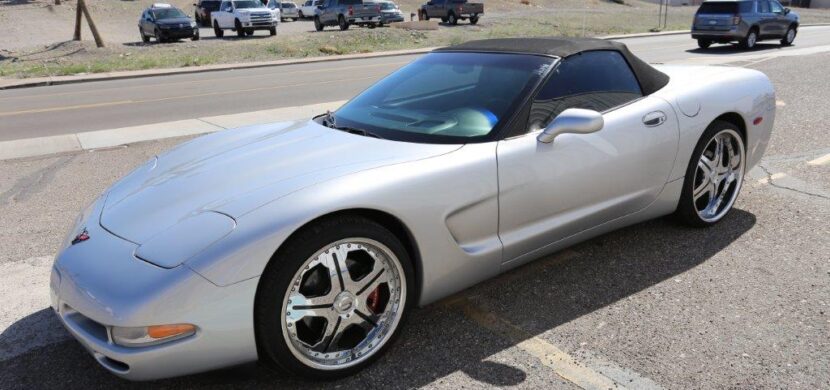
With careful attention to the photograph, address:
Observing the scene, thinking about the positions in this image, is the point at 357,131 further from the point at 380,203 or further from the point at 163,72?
the point at 163,72

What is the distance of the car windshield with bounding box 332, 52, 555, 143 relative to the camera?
3420 millimetres

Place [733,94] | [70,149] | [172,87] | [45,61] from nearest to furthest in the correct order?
[733,94]
[70,149]
[172,87]
[45,61]

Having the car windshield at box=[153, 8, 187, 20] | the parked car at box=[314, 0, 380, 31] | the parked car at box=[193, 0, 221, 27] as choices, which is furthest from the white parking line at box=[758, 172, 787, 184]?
the parked car at box=[193, 0, 221, 27]

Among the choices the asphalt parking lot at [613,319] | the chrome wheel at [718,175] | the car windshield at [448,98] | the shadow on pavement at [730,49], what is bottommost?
the shadow on pavement at [730,49]

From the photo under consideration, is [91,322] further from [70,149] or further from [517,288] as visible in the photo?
[70,149]

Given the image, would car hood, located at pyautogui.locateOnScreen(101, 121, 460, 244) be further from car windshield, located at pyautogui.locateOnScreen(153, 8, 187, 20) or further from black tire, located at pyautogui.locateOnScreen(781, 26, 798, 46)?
car windshield, located at pyautogui.locateOnScreen(153, 8, 187, 20)

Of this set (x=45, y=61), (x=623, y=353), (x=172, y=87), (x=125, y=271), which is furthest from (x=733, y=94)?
(x=45, y=61)

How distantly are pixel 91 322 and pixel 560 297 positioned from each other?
227 cm

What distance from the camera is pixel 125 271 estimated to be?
2525mm

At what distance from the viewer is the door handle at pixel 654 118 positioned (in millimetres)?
3855

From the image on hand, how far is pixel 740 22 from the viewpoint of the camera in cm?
1972

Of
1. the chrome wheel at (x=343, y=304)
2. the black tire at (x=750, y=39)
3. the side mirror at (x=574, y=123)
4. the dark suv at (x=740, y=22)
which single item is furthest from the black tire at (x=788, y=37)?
the chrome wheel at (x=343, y=304)

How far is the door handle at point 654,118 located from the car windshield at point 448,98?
2.24ft

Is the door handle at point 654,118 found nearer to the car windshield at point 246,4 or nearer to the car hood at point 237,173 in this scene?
the car hood at point 237,173
